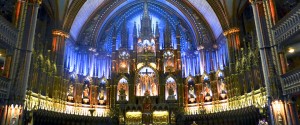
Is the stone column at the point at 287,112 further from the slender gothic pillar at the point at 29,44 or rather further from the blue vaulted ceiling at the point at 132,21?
the slender gothic pillar at the point at 29,44

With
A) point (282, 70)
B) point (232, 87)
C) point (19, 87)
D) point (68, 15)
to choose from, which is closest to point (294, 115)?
point (282, 70)

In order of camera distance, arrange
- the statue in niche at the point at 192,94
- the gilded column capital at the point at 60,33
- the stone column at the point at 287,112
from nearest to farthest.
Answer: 1. the stone column at the point at 287,112
2. the gilded column capital at the point at 60,33
3. the statue in niche at the point at 192,94

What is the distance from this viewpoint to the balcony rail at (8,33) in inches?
697

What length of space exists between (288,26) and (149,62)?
52.5ft

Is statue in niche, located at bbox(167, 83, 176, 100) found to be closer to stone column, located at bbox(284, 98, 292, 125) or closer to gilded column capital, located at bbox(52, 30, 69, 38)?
gilded column capital, located at bbox(52, 30, 69, 38)

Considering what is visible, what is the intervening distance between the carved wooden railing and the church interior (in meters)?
0.07

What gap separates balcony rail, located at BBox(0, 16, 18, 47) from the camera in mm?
17703

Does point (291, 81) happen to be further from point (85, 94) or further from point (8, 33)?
point (85, 94)

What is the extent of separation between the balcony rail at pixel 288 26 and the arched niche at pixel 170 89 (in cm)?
1315

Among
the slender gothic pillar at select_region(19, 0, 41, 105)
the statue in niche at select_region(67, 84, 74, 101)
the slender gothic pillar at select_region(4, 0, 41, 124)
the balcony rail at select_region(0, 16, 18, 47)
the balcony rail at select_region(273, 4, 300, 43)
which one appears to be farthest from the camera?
the statue in niche at select_region(67, 84, 74, 101)

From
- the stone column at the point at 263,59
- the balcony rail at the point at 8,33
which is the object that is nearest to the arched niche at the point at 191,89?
the stone column at the point at 263,59

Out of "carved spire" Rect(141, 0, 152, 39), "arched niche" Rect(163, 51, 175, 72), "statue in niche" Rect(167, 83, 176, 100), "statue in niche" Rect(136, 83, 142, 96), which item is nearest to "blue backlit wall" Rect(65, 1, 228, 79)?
"carved spire" Rect(141, 0, 152, 39)

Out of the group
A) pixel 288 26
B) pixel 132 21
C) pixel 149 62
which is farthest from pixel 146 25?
pixel 288 26

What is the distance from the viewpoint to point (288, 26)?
59.3 ft
